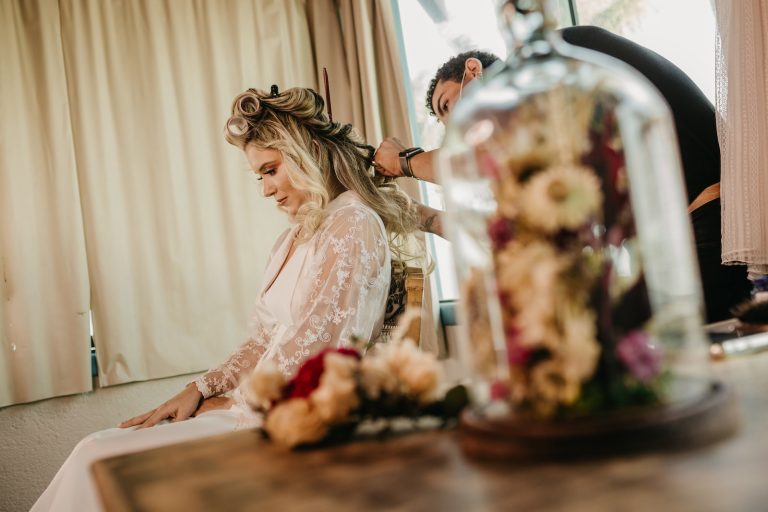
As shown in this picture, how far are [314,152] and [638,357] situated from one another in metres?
1.69

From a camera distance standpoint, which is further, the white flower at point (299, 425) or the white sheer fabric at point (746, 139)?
the white sheer fabric at point (746, 139)

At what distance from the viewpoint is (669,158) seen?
0.78 metres

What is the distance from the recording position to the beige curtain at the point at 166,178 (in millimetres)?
3344

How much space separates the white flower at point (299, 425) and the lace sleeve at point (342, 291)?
1072 mm

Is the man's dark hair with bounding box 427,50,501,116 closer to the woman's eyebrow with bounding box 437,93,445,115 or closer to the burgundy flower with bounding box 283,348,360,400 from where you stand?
the woman's eyebrow with bounding box 437,93,445,115

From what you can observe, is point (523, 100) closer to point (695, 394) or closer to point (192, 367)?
point (695, 394)

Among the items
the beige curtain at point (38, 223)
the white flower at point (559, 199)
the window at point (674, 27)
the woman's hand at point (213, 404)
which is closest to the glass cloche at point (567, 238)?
the white flower at point (559, 199)

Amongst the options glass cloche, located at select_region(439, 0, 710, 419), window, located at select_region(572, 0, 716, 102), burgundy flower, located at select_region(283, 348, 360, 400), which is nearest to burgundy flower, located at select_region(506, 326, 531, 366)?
glass cloche, located at select_region(439, 0, 710, 419)

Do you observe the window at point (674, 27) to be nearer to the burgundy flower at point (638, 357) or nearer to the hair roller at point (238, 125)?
the hair roller at point (238, 125)

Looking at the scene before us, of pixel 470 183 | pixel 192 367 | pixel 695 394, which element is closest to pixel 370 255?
pixel 470 183

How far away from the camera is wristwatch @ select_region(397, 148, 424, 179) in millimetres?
2115

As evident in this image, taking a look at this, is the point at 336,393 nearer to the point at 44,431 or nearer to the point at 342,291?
the point at 342,291

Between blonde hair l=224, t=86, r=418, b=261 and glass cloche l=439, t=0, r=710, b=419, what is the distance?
136cm

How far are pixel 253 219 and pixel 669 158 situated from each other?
9.99 feet
